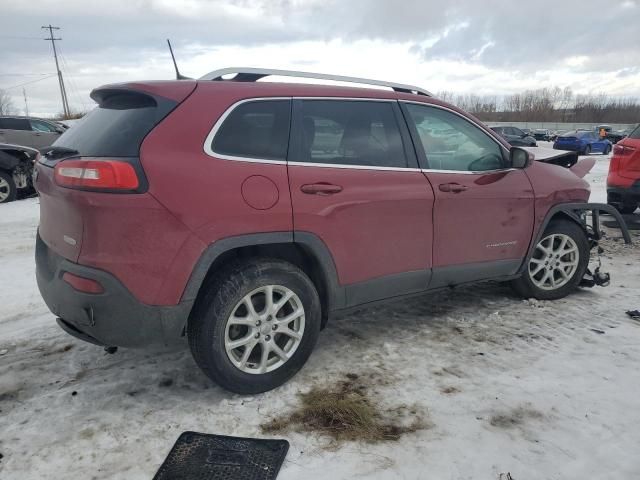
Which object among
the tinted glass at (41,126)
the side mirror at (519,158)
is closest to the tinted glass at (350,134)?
the side mirror at (519,158)

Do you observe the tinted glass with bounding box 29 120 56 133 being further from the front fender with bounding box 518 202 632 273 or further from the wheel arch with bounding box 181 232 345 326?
the front fender with bounding box 518 202 632 273

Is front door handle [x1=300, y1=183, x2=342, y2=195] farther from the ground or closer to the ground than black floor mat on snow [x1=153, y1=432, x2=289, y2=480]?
farther from the ground

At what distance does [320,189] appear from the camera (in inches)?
113

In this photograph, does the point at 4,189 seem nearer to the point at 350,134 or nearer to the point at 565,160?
the point at 350,134

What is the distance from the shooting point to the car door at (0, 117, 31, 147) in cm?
1398

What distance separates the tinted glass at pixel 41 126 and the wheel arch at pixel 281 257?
584 inches

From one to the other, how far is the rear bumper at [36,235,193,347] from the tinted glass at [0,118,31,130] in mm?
14269

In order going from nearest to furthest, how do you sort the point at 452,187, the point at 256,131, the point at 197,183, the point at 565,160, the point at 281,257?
A: the point at 197,183, the point at 256,131, the point at 281,257, the point at 452,187, the point at 565,160

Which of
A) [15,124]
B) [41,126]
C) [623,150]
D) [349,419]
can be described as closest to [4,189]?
[15,124]

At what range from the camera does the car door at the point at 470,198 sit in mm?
3443

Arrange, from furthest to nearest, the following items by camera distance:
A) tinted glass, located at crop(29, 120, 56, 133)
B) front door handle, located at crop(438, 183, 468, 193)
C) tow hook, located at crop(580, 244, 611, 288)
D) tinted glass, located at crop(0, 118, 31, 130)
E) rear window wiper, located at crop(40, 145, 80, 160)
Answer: tinted glass, located at crop(29, 120, 56, 133) → tinted glass, located at crop(0, 118, 31, 130) → tow hook, located at crop(580, 244, 611, 288) → front door handle, located at crop(438, 183, 468, 193) → rear window wiper, located at crop(40, 145, 80, 160)

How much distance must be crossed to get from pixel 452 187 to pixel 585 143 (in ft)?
93.7

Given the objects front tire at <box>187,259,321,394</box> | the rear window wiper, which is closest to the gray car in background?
the rear window wiper

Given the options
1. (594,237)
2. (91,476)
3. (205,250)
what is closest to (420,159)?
(205,250)
